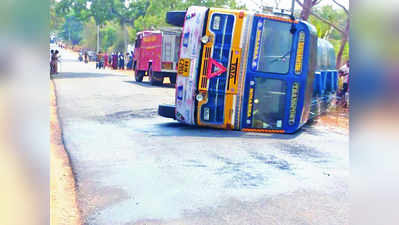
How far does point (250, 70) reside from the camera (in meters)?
10.8

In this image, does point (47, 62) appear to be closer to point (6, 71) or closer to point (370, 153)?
point (6, 71)

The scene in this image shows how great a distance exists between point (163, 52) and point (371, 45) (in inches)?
947

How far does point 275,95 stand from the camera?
426 inches

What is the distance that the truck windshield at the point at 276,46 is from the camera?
1082 centimetres

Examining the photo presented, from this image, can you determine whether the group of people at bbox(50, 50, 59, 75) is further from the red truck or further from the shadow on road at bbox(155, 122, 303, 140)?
the shadow on road at bbox(155, 122, 303, 140)

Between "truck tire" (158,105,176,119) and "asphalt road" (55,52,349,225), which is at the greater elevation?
"truck tire" (158,105,176,119)

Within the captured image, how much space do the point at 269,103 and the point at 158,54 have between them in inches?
635

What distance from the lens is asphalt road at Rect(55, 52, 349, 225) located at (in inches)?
206

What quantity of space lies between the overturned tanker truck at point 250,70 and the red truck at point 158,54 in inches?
528

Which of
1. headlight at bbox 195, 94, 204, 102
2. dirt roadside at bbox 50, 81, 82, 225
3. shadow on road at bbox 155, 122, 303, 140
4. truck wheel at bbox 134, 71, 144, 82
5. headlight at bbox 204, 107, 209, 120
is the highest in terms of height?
headlight at bbox 195, 94, 204, 102

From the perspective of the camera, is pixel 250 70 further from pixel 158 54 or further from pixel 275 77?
pixel 158 54

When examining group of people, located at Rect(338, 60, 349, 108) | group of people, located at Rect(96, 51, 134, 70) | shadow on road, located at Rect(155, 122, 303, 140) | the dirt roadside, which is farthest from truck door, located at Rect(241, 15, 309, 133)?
group of people, located at Rect(96, 51, 134, 70)

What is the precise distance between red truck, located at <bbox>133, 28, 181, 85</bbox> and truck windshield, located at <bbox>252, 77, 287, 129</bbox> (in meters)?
13.8

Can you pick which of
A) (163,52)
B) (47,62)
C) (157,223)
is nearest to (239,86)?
(157,223)
